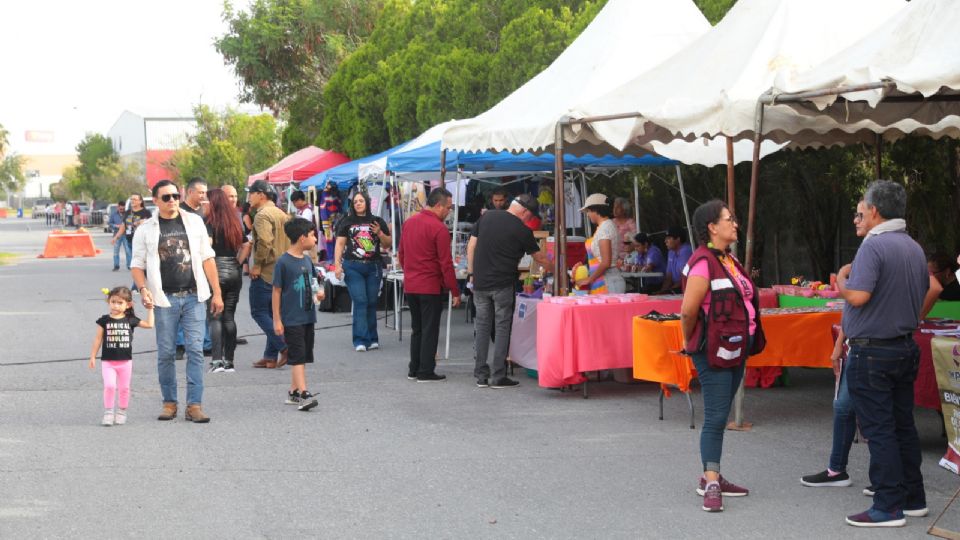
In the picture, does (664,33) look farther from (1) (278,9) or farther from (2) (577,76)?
(1) (278,9)

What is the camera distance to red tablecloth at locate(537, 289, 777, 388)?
10.1m

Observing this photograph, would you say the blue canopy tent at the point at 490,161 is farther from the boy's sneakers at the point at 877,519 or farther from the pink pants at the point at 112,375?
the boy's sneakers at the point at 877,519

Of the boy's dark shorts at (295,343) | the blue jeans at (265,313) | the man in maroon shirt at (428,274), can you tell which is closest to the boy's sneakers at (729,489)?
the boy's dark shorts at (295,343)

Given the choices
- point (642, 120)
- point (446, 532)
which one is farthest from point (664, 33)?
point (446, 532)

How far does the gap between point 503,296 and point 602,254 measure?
132 cm

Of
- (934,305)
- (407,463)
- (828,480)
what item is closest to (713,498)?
(828,480)

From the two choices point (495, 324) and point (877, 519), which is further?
point (495, 324)

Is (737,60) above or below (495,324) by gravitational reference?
above

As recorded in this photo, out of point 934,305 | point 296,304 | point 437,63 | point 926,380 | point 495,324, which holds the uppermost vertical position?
point 437,63

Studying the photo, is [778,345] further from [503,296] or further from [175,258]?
[175,258]

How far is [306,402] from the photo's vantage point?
9914mm

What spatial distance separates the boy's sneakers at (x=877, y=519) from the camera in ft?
20.5

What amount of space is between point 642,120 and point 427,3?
1873cm

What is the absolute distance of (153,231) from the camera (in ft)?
30.5
